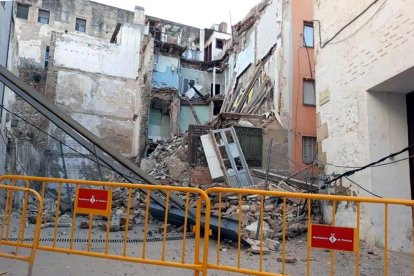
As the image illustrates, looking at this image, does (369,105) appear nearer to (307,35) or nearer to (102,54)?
(307,35)

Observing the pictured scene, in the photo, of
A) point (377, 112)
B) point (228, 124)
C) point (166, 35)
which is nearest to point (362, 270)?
point (377, 112)

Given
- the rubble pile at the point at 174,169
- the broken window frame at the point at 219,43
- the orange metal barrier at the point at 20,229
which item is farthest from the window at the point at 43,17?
the orange metal barrier at the point at 20,229

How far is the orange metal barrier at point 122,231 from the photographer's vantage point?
4.21m

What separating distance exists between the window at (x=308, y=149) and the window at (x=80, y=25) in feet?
82.7

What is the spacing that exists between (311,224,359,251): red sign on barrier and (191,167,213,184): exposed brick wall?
964 centimetres

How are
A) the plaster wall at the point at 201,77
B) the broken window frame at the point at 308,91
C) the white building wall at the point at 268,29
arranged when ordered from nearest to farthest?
the broken window frame at the point at 308,91
the white building wall at the point at 268,29
the plaster wall at the point at 201,77

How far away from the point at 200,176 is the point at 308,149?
5.37 m

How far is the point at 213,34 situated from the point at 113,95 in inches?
485

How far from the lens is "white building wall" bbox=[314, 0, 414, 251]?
22.2 feet

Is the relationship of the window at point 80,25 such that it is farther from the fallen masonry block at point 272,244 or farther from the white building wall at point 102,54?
the fallen masonry block at point 272,244

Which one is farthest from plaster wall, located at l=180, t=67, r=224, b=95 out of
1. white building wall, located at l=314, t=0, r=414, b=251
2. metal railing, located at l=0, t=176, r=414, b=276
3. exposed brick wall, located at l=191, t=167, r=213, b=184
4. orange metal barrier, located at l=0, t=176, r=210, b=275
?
white building wall, located at l=314, t=0, r=414, b=251

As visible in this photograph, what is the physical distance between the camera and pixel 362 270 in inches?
224

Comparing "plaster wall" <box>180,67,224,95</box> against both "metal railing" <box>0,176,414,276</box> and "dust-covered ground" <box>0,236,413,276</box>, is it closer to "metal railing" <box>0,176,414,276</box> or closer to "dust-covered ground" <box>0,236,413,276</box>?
"metal railing" <box>0,176,414,276</box>

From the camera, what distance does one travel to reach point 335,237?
3699mm
